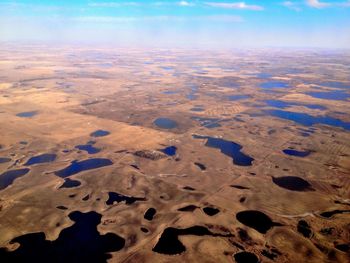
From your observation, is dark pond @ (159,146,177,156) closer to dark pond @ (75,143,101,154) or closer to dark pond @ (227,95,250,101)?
dark pond @ (75,143,101,154)

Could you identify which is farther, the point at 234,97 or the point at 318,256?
the point at 234,97

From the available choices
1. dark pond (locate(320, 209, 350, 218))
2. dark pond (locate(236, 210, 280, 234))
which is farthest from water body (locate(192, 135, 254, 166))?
dark pond (locate(320, 209, 350, 218))

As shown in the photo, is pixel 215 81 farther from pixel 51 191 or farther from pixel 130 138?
pixel 51 191

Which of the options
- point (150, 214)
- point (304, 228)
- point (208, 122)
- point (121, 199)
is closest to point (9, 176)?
point (121, 199)

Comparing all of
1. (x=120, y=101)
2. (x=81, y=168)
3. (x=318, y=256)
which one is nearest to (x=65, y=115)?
(x=120, y=101)

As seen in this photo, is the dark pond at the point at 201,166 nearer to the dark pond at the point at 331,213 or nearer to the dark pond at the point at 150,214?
the dark pond at the point at 150,214
